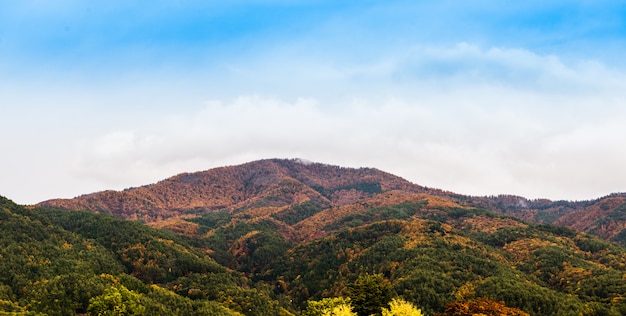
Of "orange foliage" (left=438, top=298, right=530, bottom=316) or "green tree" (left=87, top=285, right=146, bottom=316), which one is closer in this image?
"orange foliage" (left=438, top=298, right=530, bottom=316)

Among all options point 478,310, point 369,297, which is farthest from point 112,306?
point 478,310

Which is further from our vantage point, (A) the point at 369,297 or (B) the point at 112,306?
(B) the point at 112,306

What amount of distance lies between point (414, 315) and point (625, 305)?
14090cm

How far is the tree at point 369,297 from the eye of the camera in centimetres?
14950

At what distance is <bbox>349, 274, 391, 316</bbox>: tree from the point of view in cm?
14950

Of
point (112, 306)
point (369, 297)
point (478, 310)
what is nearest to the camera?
point (478, 310)

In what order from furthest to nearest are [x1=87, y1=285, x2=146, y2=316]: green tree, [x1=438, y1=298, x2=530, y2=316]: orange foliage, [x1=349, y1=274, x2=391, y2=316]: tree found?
[x1=87, y1=285, x2=146, y2=316]: green tree, [x1=349, y1=274, x2=391, y2=316]: tree, [x1=438, y1=298, x2=530, y2=316]: orange foliage

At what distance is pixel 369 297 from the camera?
15012cm

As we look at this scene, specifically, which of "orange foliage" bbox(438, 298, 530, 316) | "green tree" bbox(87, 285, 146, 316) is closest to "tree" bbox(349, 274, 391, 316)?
"orange foliage" bbox(438, 298, 530, 316)

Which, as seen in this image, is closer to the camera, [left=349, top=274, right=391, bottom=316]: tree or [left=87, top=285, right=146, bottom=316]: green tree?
[left=349, top=274, right=391, bottom=316]: tree

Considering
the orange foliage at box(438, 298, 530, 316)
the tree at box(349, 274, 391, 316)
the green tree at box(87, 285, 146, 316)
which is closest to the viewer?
the orange foliage at box(438, 298, 530, 316)

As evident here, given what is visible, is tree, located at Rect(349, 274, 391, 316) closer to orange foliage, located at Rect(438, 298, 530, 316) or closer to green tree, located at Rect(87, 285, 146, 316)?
orange foliage, located at Rect(438, 298, 530, 316)

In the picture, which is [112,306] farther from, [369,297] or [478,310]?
[478,310]

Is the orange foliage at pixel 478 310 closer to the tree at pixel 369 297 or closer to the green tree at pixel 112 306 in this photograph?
the tree at pixel 369 297
